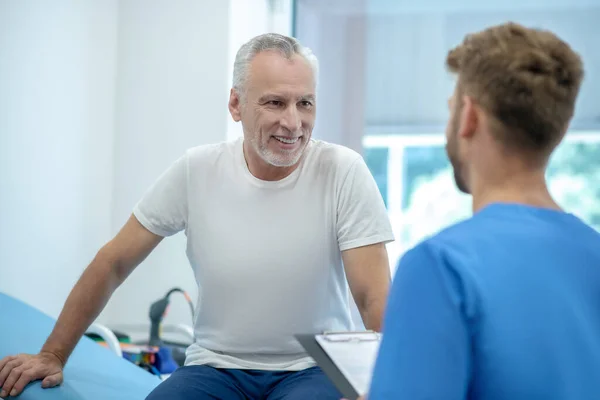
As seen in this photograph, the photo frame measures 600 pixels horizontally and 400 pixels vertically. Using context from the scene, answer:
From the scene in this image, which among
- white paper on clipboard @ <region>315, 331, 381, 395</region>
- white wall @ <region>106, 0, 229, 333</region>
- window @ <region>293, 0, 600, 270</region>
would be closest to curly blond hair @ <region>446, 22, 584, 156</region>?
white paper on clipboard @ <region>315, 331, 381, 395</region>

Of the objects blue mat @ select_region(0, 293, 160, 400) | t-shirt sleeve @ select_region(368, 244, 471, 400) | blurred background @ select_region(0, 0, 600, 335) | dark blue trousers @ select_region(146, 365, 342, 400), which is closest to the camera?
t-shirt sleeve @ select_region(368, 244, 471, 400)

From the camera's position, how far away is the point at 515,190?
916 millimetres

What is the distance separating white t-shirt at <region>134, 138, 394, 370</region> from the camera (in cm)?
171

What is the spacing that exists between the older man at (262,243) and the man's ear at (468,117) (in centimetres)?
79

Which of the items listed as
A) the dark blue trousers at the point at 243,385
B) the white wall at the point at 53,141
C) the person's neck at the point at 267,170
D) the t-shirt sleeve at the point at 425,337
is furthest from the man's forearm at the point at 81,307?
the t-shirt sleeve at the point at 425,337

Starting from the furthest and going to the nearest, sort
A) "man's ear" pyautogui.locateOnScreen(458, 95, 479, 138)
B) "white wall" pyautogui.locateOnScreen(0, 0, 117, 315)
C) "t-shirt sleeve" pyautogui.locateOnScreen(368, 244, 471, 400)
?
1. "white wall" pyautogui.locateOnScreen(0, 0, 117, 315)
2. "man's ear" pyautogui.locateOnScreen(458, 95, 479, 138)
3. "t-shirt sleeve" pyautogui.locateOnScreen(368, 244, 471, 400)

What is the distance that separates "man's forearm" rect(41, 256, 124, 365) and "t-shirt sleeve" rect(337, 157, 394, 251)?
0.55m

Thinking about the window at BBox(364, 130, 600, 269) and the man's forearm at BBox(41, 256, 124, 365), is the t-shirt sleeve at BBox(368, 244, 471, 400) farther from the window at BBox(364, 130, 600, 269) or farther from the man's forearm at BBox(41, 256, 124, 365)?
the window at BBox(364, 130, 600, 269)

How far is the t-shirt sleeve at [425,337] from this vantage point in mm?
802

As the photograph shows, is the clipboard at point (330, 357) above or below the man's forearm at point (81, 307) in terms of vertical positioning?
above

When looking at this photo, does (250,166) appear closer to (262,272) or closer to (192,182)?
(192,182)

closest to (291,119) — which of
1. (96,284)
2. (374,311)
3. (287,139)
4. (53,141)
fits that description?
(287,139)

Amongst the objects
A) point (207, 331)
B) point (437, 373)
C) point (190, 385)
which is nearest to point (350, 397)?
point (437, 373)

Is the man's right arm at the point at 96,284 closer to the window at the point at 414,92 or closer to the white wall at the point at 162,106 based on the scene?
the white wall at the point at 162,106
